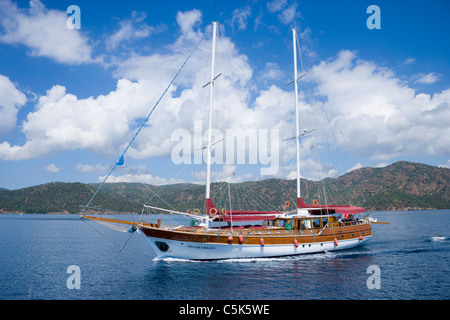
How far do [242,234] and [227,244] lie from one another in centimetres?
206

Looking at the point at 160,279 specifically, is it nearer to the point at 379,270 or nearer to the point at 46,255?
the point at 379,270

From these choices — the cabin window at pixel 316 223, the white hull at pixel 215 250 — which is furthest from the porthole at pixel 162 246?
the cabin window at pixel 316 223

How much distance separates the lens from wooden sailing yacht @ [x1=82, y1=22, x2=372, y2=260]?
89.0 feet

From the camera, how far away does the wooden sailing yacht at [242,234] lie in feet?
89.0

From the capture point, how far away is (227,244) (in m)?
27.5

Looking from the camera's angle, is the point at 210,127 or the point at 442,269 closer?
the point at 442,269

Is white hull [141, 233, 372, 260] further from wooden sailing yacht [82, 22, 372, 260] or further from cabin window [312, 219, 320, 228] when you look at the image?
cabin window [312, 219, 320, 228]

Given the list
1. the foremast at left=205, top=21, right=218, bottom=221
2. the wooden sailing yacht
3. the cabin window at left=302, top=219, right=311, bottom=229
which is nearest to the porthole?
the wooden sailing yacht

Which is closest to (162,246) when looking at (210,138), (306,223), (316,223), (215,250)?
(215,250)

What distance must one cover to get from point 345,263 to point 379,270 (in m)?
3.36

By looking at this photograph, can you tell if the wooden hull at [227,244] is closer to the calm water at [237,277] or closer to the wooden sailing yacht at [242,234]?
the wooden sailing yacht at [242,234]
